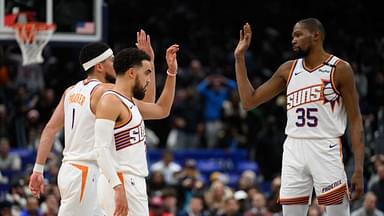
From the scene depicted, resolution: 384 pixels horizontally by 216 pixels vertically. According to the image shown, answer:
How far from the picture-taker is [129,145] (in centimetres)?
885

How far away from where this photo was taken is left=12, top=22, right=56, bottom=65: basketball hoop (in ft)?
46.2

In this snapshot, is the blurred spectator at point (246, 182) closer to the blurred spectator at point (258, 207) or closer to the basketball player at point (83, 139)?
the blurred spectator at point (258, 207)

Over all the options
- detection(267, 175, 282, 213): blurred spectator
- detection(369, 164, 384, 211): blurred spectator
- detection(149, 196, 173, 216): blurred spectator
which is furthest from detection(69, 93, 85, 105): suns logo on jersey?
detection(369, 164, 384, 211): blurred spectator

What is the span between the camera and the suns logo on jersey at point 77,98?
32.1 ft

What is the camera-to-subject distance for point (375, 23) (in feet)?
91.5

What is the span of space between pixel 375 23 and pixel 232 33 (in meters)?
4.03

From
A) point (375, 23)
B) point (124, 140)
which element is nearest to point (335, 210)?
point (124, 140)

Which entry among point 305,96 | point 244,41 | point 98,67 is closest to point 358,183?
point 305,96

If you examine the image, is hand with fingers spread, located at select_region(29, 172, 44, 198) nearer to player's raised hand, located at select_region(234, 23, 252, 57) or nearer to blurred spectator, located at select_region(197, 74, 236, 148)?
player's raised hand, located at select_region(234, 23, 252, 57)

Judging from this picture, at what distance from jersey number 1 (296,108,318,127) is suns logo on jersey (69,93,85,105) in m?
2.13

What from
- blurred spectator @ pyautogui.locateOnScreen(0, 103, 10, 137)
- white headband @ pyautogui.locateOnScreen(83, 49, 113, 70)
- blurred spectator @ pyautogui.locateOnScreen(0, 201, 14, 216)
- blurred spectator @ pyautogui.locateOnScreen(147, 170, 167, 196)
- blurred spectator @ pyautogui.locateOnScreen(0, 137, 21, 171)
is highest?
white headband @ pyautogui.locateOnScreen(83, 49, 113, 70)

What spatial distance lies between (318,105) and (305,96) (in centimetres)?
15

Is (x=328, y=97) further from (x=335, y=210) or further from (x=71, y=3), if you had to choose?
(x=71, y=3)

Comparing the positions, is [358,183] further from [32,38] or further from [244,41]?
[32,38]
